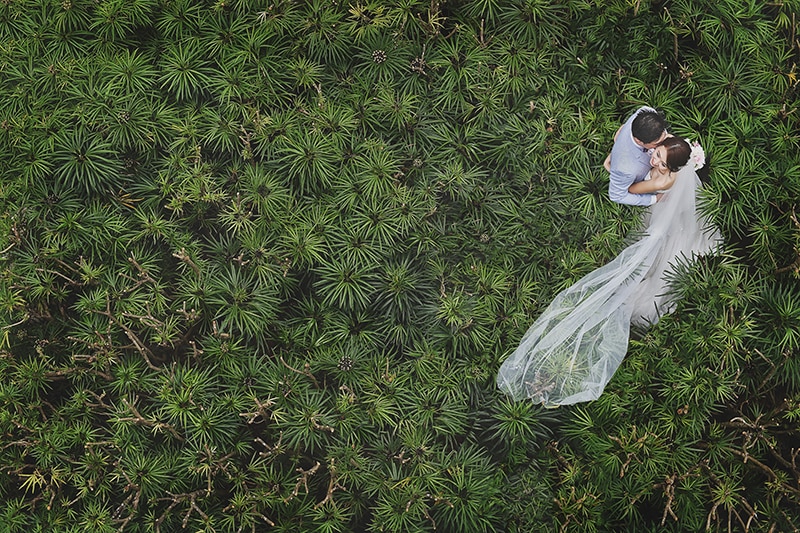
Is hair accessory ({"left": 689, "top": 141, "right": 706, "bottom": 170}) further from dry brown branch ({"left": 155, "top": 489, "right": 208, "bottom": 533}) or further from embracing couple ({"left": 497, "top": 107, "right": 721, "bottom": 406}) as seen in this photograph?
dry brown branch ({"left": 155, "top": 489, "right": 208, "bottom": 533})

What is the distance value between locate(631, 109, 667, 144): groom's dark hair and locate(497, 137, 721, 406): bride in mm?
51

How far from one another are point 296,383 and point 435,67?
1.32 meters

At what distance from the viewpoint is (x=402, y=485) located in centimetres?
338

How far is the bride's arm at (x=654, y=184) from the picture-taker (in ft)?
11.6

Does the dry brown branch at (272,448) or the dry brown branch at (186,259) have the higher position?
the dry brown branch at (186,259)

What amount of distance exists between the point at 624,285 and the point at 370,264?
961 millimetres

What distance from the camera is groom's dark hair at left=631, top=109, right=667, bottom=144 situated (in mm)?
3525

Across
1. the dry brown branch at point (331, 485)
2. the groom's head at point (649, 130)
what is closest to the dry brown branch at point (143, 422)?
the dry brown branch at point (331, 485)

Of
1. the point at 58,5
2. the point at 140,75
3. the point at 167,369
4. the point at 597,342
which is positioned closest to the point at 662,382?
the point at 597,342

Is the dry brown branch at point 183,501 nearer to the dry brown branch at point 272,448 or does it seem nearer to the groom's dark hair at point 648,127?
the dry brown branch at point 272,448

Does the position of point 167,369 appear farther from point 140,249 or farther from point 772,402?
point 772,402

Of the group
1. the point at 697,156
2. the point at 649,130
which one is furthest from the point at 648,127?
the point at 697,156

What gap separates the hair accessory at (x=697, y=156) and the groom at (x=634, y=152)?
0.45 feet

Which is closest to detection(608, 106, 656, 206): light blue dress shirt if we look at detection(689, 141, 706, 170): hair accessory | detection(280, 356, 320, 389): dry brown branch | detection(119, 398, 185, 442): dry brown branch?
detection(689, 141, 706, 170): hair accessory
